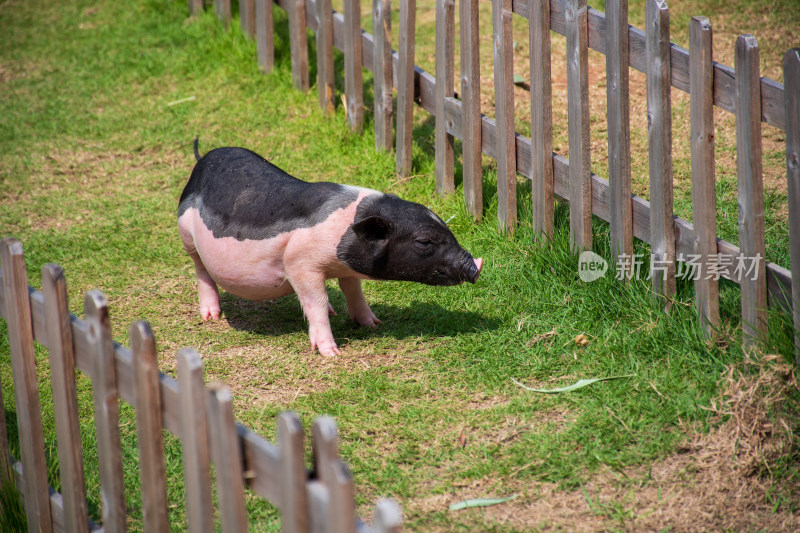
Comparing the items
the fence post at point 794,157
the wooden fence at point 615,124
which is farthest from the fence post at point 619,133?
the fence post at point 794,157

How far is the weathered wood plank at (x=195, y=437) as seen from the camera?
2223 mm

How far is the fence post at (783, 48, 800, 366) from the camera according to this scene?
3312mm

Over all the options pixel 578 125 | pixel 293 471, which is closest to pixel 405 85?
pixel 578 125

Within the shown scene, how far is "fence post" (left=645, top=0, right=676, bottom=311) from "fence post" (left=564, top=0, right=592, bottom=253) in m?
0.48

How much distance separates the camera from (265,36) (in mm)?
7887

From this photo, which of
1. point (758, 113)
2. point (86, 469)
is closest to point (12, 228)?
point (86, 469)

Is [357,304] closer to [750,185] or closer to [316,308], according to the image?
[316,308]

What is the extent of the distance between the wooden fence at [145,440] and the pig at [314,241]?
168cm

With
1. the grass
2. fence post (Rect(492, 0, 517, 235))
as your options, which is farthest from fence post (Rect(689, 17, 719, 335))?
fence post (Rect(492, 0, 517, 235))

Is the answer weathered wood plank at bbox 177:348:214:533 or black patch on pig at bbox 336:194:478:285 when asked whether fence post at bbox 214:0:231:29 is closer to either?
black patch on pig at bbox 336:194:478:285

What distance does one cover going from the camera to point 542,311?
15.8 ft

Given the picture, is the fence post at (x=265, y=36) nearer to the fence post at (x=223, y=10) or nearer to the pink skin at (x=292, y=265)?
the fence post at (x=223, y=10)

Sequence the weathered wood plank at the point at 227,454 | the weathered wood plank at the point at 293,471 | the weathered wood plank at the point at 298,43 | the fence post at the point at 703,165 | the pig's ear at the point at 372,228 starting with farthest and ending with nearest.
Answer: the weathered wood plank at the point at 298,43 < the pig's ear at the point at 372,228 < the fence post at the point at 703,165 < the weathered wood plank at the point at 227,454 < the weathered wood plank at the point at 293,471

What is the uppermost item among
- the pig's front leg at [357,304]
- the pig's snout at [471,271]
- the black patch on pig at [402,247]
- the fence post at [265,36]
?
the fence post at [265,36]
